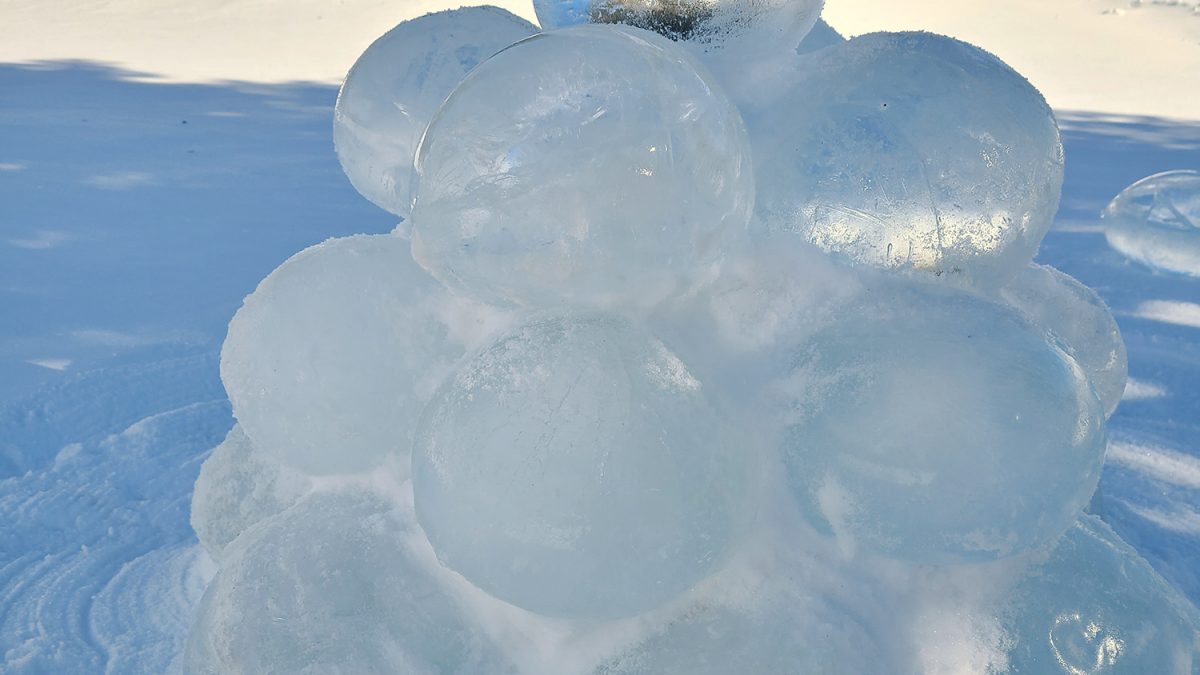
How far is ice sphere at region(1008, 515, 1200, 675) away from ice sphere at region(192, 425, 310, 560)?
76 cm

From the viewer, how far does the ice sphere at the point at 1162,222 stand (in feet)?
8.84

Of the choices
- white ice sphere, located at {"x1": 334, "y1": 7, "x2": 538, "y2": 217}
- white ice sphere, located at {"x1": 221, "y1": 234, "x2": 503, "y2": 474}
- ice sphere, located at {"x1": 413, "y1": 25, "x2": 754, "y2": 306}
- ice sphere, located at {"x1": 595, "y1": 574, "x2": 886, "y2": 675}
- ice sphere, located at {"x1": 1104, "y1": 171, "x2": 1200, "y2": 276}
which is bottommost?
ice sphere, located at {"x1": 1104, "y1": 171, "x2": 1200, "y2": 276}

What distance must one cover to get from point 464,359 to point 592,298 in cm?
13

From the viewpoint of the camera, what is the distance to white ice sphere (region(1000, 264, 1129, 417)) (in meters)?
1.26

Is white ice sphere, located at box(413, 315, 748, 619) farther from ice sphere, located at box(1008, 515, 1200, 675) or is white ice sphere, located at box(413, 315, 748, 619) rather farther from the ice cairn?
ice sphere, located at box(1008, 515, 1200, 675)

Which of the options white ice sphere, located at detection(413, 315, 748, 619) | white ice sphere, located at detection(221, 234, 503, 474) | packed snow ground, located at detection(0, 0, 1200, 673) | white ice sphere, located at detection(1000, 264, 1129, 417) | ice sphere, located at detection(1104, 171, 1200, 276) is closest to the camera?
white ice sphere, located at detection(413, 315, 748, 619)

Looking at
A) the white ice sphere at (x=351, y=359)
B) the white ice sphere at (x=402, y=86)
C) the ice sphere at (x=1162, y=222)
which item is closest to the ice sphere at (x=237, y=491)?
the white ice sphere at (x=351, y=359)

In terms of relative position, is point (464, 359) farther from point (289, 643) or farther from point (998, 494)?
point (998, 494)

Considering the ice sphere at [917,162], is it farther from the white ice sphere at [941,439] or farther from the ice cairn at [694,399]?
the white ice sphere at [941,439]

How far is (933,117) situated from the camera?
105cm

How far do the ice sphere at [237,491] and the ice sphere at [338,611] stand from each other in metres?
0.20

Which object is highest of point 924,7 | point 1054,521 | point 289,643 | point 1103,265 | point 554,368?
point 554,368

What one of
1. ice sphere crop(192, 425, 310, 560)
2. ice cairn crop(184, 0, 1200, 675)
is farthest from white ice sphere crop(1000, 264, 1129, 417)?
ice sphere crop(192, 425, 310, 560)

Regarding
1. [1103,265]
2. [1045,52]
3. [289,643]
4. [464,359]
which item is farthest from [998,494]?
[1045,52]
